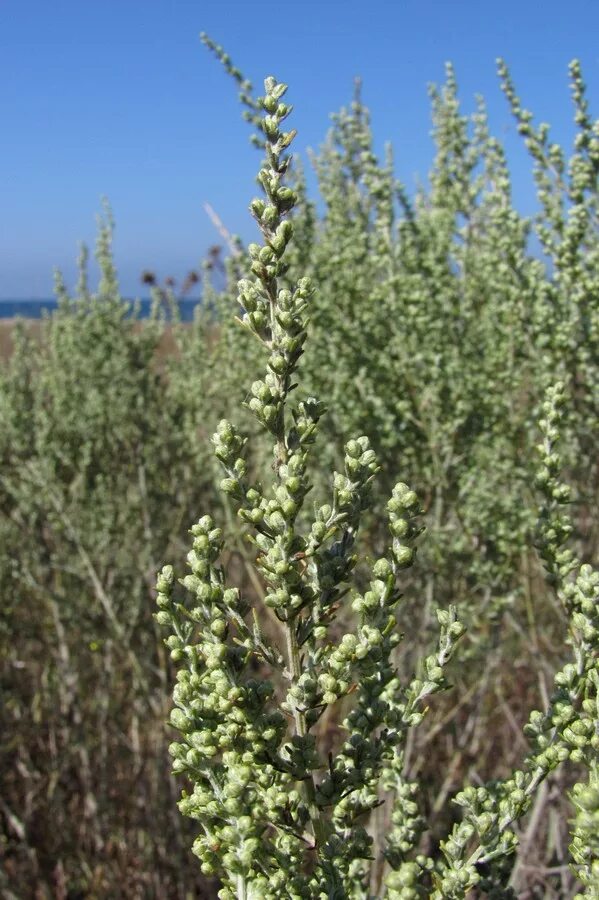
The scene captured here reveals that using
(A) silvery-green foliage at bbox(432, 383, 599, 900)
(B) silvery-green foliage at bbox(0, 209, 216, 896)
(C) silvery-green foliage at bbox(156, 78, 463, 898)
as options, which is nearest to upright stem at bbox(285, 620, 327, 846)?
(C) silvery-green foliage at bbox(156, 78, 463, 898)

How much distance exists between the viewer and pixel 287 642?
1396 millimetres

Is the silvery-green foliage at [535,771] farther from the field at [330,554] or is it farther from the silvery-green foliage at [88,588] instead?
the silvery-green foliage at [88,588]

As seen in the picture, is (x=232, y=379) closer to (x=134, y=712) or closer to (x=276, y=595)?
(x=134, y=712)

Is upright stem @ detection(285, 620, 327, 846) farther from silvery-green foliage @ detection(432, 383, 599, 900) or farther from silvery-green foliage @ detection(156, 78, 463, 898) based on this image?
silvery-green foliage @ detection(432, 383, 599, 900)

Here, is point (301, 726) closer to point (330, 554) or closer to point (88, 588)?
point (330, 554)

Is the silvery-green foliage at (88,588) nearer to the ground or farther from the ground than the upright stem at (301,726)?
farther from the ground

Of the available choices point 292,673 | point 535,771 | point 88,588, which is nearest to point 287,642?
point 292,673

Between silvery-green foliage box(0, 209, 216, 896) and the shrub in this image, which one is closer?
the shrub

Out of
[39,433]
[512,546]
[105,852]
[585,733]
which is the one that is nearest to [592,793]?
[585,733]

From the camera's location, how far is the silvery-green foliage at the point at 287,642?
52.2 inches

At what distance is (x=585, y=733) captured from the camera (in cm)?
142

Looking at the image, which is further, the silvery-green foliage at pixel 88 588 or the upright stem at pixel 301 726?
the silvery-green foliage at pixel 88 588

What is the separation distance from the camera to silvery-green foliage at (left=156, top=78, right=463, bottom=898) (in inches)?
52.2

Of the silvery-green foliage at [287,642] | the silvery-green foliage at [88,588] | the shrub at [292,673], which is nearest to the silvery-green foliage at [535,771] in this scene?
the shrub at [292,673]
